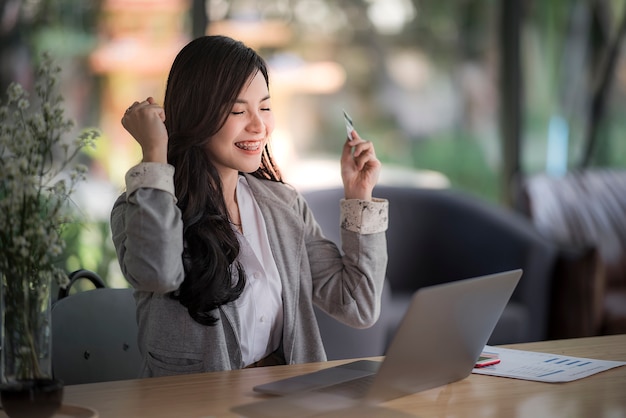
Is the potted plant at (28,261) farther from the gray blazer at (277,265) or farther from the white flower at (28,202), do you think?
the gray blazer at (277,265)

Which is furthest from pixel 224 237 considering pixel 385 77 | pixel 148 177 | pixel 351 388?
pixel 385 77

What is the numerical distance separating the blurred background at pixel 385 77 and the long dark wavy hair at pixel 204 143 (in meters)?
2.15

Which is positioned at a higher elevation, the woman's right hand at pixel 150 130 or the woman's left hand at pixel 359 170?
the woman's right hand at pixel 150 130

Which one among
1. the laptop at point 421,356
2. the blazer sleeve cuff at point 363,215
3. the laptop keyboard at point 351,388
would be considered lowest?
the laptop keyboard at point 351,388

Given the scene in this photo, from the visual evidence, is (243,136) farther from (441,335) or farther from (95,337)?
(441,335)

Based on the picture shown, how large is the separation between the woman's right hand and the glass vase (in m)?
0.44

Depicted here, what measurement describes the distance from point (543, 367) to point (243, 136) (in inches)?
28.6

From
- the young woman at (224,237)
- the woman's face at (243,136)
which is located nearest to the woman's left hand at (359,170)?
the young woman at (224,237)

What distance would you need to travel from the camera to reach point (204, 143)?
1946 mm

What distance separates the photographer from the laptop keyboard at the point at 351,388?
60.2 inches

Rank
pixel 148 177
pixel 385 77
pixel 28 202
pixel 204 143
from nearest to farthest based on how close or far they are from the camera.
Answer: pixel 28 202
pixel 148 177
pixel 204 143
pixel 385 77

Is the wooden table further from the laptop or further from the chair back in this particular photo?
the chair back

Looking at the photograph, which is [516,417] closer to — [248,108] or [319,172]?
[248,108]

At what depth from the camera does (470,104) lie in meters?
5.11
